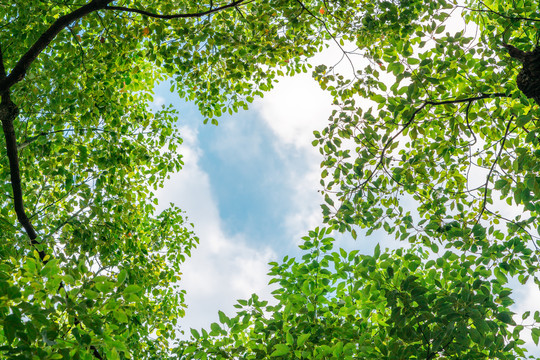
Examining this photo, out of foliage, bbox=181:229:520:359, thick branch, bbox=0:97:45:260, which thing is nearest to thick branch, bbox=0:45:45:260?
thick branch, bbox=0:97:45:260

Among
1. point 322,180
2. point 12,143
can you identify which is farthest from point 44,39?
point 322,180

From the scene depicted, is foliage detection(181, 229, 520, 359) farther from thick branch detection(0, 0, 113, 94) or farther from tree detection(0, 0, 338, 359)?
thick branch detection(0, 0, 113, 94)

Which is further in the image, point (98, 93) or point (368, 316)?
point (98, 93)

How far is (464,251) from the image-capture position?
4852 mm

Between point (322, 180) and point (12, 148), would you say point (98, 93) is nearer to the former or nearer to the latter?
point (12, 148)

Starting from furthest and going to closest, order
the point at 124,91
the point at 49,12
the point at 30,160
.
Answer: the point at 124,91 → the point at 30,160 → the point at 49,12

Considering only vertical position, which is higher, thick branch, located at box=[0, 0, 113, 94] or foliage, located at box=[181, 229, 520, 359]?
thick branch, located at box=[0, 0, 113, 94]

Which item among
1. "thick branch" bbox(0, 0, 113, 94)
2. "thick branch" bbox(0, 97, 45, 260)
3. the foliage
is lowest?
the foliage

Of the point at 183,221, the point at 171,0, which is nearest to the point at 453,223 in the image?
the point at 171,0

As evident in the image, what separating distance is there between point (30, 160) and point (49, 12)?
256cm

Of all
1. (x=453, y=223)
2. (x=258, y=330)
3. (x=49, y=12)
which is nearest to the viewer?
(x=258, y=330)

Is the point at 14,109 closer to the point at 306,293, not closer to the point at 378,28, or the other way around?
the point at 306,293

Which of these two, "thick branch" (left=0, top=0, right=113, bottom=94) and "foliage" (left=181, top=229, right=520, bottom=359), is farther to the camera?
"thick branch" (left=0, top=0, right=113, bottom=94)

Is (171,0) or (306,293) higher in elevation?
(171,0)
